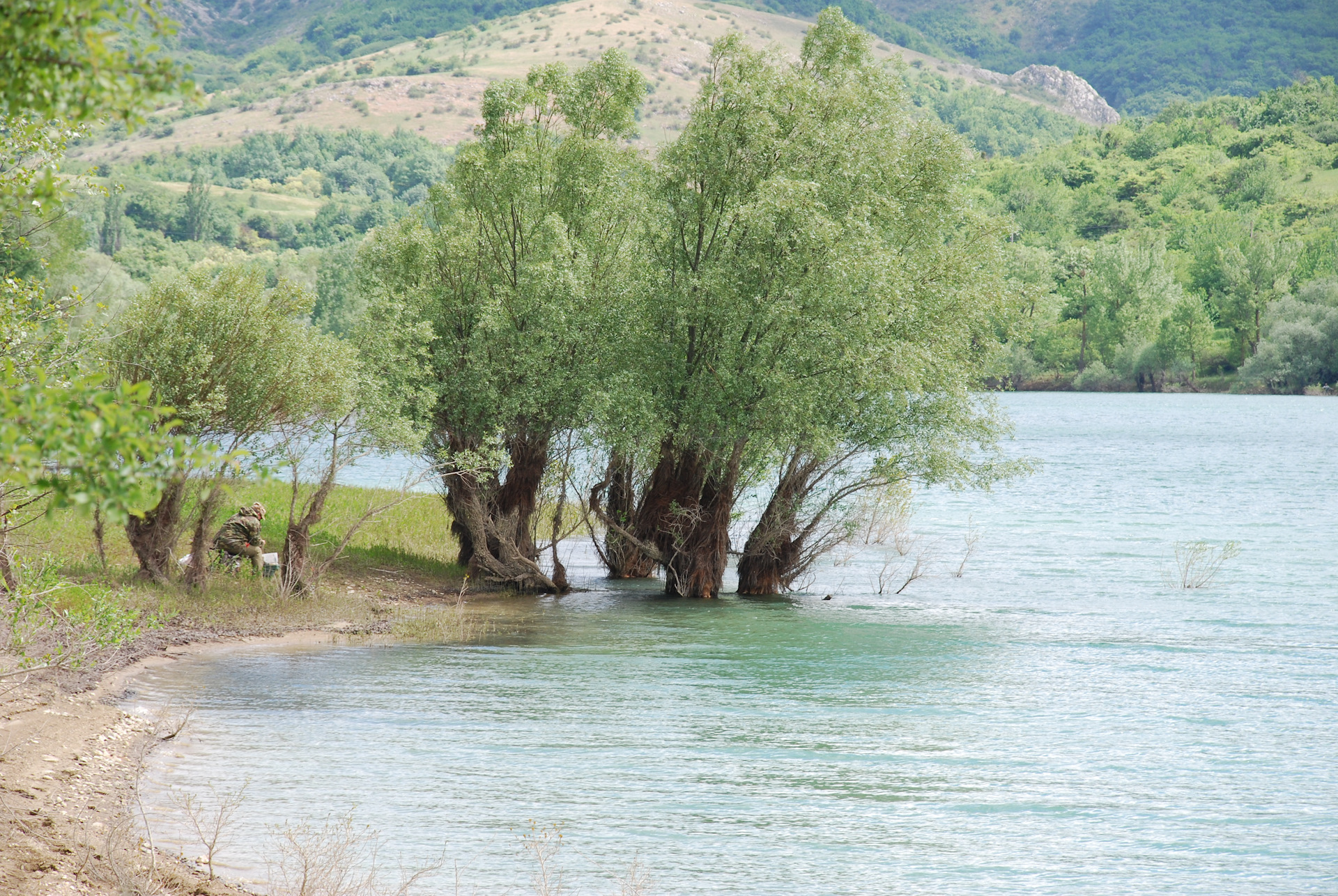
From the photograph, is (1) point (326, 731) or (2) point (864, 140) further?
(2) point (864, 140)

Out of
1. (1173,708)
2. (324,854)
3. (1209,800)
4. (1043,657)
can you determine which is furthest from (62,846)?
(1043,657)

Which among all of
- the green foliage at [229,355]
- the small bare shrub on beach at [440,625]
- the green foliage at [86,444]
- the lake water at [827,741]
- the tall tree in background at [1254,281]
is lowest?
the lake water at [827,741]

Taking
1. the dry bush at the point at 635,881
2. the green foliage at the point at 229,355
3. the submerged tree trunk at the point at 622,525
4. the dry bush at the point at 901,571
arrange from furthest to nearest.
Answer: the dry bush at the point at 901,571
the submerged tree trunk at the point at 622,525
the green foliage at the point at 229,355
the dry bush at the point at 635,881

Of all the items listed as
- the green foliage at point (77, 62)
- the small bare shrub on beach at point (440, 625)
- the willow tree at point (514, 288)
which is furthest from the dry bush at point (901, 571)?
the green foliage at point (77, 62)

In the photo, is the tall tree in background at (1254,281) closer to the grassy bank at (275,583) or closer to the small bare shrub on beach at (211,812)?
the grassy bank at (275,583)

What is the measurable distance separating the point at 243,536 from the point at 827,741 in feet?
45.2

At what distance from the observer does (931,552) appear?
39.1 m

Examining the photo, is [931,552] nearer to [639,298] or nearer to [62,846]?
[639,298]

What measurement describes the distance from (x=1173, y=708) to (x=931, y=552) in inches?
801

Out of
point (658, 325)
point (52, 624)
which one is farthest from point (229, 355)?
point (658, 325)

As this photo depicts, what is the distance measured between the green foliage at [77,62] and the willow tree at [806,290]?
17829 mm

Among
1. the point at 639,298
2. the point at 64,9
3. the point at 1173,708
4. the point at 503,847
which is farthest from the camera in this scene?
the point at 639,298

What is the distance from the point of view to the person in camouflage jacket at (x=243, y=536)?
23.4 metres

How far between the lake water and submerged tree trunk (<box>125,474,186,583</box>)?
9.36 ft
